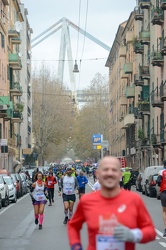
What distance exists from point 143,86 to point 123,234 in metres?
61.7

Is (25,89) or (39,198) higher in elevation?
(25,89)

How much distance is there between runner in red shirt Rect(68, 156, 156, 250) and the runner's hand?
0.05 m

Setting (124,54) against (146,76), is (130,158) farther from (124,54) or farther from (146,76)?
(146,76)

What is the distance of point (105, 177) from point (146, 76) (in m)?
59.6

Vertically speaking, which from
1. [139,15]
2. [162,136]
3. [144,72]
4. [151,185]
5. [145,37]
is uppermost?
[139,15]

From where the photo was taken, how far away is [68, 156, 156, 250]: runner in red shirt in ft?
18.2

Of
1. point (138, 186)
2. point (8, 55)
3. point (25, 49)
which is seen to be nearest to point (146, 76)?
point (8, 55)

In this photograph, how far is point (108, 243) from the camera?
557cm

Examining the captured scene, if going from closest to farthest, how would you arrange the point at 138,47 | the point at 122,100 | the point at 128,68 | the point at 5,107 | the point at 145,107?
the point at 5,107 → the point at 145,107 → the point at 138,47 → the point at 128,68 → the point at 122,100

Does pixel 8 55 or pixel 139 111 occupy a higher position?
pixel 8 55

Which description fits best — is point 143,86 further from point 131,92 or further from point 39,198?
point 39,198

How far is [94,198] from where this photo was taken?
225 inches

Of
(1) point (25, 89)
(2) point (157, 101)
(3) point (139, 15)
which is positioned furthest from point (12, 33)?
(1) point (25, 89)

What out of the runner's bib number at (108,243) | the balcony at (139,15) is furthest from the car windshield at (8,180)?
the balcony at (139,15)
